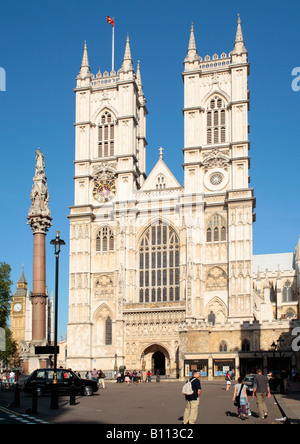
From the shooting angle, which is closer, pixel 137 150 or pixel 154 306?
pixel 154 306

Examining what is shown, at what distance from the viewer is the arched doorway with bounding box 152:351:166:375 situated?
57.4m

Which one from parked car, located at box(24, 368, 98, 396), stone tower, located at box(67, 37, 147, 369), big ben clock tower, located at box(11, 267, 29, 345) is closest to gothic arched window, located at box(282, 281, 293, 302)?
stone tower, located at box(67, 37, 147, 369)

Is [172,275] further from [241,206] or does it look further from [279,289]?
[279,289]

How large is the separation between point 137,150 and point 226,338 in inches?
1017

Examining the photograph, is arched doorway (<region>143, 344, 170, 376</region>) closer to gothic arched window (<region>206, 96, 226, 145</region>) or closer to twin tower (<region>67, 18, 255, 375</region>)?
twin tower (<region>67, 18, 255, 375</region>)

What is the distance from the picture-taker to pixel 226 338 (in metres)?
49.7

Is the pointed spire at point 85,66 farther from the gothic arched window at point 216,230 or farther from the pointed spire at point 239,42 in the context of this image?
the gothic arched window at point 216,230

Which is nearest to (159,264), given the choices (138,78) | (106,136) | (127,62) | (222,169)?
(222,169)

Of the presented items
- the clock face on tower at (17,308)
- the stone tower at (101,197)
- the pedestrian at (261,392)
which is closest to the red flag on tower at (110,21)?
the stone tower at (101,197)

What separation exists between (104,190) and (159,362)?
724 inches

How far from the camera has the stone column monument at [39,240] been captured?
38.1m

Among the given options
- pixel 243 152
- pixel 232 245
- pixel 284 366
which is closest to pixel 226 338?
pixel 284 366

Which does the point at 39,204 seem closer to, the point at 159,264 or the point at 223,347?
the point at 223,347

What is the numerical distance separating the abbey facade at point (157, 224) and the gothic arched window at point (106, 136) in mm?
108
